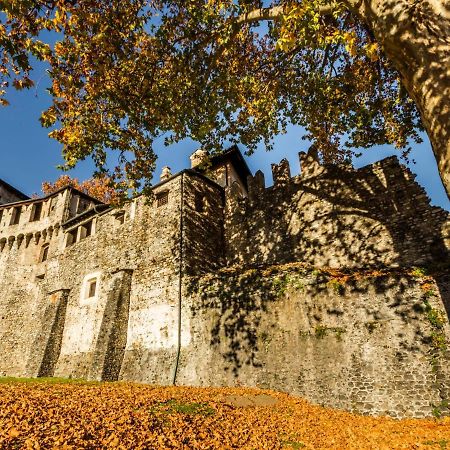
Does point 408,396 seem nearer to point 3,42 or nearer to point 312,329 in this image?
point 312,329

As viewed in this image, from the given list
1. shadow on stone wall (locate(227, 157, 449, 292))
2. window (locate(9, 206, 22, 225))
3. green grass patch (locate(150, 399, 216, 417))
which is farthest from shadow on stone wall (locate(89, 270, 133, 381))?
window (locate(9, 206, 22, 225))

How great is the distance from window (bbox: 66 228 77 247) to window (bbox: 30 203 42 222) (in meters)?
6.53

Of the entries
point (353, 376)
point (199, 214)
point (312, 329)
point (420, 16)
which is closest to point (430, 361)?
point (353, 376)

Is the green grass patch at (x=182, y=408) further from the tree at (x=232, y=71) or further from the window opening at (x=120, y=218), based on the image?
the window opening at (x=120, y=218)

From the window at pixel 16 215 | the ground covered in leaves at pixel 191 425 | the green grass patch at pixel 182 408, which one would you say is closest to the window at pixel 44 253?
the window at pixel 16 215

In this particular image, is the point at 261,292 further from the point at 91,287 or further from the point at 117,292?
the point at 91,287

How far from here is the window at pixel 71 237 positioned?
2384 centimetres

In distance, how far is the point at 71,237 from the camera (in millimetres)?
24094

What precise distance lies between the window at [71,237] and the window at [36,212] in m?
6.53

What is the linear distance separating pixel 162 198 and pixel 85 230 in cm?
794

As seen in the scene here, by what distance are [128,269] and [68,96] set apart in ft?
31.8

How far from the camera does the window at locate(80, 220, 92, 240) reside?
74.9ft

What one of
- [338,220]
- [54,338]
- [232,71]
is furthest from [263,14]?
[54,338]

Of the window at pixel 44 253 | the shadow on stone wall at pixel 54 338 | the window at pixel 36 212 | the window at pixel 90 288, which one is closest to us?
the shadow on stone wall at pixel 54 338
